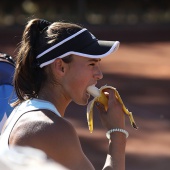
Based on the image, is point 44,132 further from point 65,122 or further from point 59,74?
point 59,74

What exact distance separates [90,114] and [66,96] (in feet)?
0.53

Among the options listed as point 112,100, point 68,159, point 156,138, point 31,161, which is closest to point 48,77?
point 112,100

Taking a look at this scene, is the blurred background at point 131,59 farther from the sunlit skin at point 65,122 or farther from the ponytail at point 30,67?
the sunlit skin at point 65,122

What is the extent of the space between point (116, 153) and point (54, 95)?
13.2 inches

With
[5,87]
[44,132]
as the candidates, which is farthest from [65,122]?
[5,87]

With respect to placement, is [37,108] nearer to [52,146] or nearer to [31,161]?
[52,146]

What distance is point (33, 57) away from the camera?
8.39 feet

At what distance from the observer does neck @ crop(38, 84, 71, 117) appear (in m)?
2.53

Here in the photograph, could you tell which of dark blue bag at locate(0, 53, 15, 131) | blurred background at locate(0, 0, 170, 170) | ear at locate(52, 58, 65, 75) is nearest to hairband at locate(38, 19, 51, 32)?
ear at locate(52, 58, 65, 75)

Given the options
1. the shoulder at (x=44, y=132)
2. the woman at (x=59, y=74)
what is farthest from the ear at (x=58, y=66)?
the shoulder at (x=44, y=132)

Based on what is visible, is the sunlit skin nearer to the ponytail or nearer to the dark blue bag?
the ponytail

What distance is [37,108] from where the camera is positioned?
95.2 inches

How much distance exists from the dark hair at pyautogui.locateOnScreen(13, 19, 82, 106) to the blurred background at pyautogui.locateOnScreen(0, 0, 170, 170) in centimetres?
132

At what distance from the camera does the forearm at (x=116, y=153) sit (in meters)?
2.40
